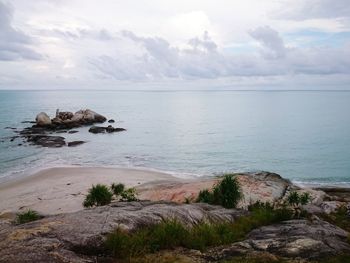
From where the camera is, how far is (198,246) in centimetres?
1343

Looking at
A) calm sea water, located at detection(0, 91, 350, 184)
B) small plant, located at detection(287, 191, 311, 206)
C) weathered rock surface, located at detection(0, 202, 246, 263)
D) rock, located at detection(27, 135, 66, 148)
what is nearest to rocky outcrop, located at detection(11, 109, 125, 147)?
rock, located at detection(27, 135, 66, 148)

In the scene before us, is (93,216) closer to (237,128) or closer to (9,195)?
(9,195)

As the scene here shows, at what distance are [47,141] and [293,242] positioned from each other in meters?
73.5

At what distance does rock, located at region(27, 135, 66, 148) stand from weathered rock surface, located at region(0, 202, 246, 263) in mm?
64578

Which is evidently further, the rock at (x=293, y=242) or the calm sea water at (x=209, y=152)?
the calm sea water at (x=209, y=152)

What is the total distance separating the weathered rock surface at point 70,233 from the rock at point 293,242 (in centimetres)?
326

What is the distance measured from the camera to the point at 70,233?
1281 centimetres

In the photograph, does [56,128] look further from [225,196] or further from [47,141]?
[225,196]

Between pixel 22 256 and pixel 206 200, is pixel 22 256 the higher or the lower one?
the higher one

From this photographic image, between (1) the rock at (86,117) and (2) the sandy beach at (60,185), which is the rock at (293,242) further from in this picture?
(1) the rock at (86,117)

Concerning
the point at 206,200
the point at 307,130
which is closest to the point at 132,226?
the point at 206,200

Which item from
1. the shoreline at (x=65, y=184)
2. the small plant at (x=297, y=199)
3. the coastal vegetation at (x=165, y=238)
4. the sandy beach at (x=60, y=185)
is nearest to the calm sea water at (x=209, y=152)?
the shoreline at (x=65, y=184)

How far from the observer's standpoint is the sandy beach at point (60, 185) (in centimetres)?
3822

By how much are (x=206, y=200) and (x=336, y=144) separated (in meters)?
64.9
